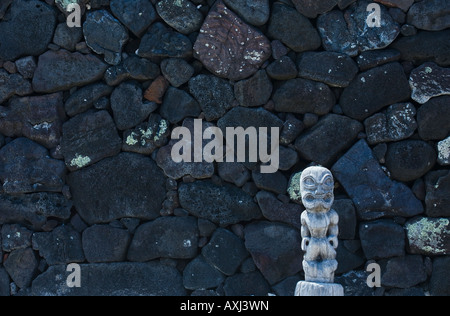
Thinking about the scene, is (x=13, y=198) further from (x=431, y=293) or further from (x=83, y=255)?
(x=431, y=293)

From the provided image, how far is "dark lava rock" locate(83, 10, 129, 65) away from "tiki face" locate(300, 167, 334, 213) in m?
2.37

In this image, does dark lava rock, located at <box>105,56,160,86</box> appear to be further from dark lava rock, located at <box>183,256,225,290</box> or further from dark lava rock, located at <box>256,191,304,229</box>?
dark lava rock, located at <box>183,256,225,290</box>

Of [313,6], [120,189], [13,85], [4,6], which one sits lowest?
[120,189]

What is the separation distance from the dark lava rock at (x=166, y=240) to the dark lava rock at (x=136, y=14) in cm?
165

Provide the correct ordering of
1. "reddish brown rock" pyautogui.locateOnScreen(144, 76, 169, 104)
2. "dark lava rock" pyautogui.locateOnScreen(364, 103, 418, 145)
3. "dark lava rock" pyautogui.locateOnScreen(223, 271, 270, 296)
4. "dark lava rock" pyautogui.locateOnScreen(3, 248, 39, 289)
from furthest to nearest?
1. "dark lava rock" pyautogui.locateOnScreen(3, 248, 39, 289)
2. "reddish brown rock" pyautogui.locateOnScreen(144, 76, 169, 104)
3. "dark lava rock" pyautogui.locateOnScreen(223, 271, 270, 296)
4. "dark lava rock" pyautogui.locateOnScreen(364, 103, 418, 145)

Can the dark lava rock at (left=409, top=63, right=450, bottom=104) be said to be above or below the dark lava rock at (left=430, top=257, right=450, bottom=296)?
above

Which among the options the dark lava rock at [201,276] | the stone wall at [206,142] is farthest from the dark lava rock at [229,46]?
the dark lava rock at [201,276]

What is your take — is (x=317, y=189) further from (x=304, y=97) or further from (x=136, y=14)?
(x=136, y=14)

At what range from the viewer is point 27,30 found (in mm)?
6793

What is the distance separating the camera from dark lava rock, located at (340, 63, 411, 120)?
20.6ft

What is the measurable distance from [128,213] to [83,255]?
54 cm

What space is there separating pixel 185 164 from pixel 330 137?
1.23m

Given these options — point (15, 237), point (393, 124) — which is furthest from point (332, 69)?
point (15, 237)

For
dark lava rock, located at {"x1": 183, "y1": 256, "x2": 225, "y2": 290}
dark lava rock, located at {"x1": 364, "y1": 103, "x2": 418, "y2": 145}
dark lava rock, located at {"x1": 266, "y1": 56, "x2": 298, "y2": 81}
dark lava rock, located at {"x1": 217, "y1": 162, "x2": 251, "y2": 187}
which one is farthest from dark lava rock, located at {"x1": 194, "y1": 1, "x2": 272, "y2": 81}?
dark lava rock, located at {"x1": 183, "y1": 256, "x2": 225, "y2": 290}
